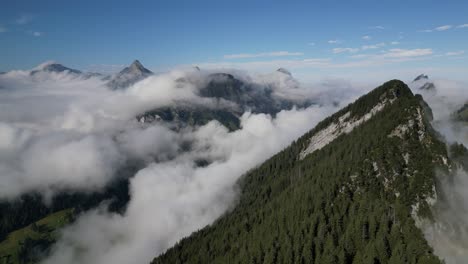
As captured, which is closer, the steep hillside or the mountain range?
the steep hillside

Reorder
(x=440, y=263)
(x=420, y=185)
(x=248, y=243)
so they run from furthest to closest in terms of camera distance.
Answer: (x=248, y=243)
(x=420, y=185)
(x=440, y=263)

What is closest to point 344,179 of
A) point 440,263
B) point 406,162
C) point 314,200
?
point 314,200

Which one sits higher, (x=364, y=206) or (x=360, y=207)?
(x=364, y=206)

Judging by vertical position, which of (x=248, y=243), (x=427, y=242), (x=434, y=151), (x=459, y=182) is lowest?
(x=248, y=243)

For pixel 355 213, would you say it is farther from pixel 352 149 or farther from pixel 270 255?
pixel 352 149

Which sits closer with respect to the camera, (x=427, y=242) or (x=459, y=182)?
(x=427, y=242)

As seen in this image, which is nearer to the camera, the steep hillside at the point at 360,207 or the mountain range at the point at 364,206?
the steep hillside at the point at 360,207

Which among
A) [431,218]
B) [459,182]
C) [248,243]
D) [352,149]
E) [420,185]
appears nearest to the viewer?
[431,218]

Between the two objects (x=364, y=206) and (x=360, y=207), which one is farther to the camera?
(x=360, y=207)
